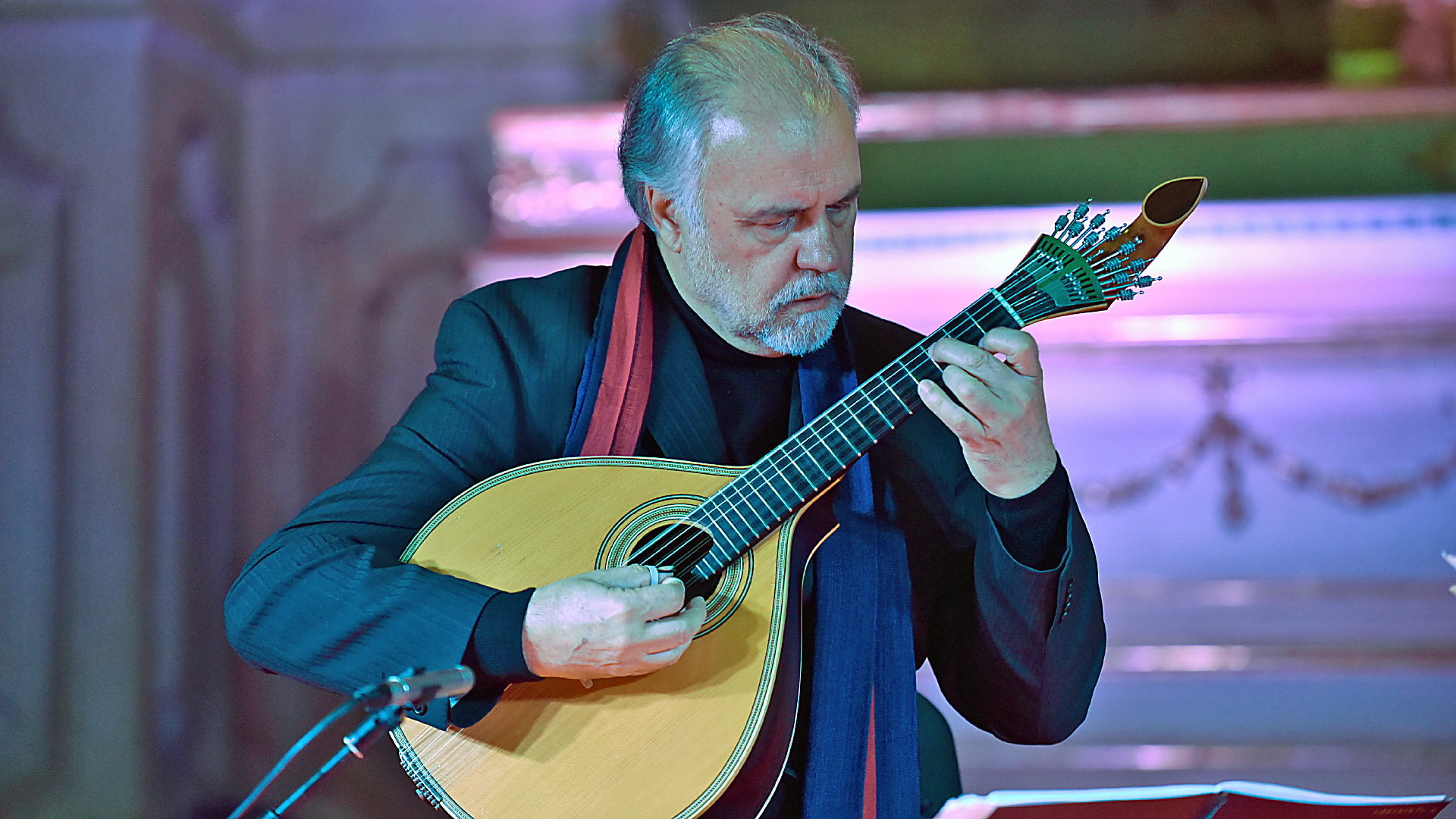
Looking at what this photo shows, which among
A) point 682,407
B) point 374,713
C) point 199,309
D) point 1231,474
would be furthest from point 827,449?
point 199,309

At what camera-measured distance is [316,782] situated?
116 centimetres

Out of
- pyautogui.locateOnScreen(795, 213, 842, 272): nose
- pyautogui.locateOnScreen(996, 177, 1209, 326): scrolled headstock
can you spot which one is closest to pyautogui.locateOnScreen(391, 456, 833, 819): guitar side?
pyautogui.locateOnScreen(795, 213, 842, 272): nose

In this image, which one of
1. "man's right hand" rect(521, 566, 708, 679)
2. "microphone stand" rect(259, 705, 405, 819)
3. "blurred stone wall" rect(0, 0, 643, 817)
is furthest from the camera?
"blurred stone wall" rect(0, 0, 643, 817)

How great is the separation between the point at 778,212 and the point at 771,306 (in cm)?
13

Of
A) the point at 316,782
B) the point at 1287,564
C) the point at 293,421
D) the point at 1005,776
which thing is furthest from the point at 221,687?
the point at 1287,564

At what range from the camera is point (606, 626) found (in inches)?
50.9

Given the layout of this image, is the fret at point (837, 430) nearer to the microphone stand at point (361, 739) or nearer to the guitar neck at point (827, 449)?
the guitar neck at point (827, 449)

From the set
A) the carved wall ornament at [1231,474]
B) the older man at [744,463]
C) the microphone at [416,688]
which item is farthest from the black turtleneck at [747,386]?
the carved wall ornament at [1231,474]

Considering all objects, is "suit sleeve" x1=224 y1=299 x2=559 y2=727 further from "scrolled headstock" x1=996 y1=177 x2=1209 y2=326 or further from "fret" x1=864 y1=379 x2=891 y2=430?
"scrolled headstock" x1=996 y1=177 x2=1209 y2=326

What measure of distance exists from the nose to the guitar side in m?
0.28

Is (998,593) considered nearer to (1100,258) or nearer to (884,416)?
(884,416)

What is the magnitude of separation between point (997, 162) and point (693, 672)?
2.52 metres

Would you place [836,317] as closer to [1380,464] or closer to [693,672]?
[693,672]

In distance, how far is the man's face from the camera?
59.7 inches
